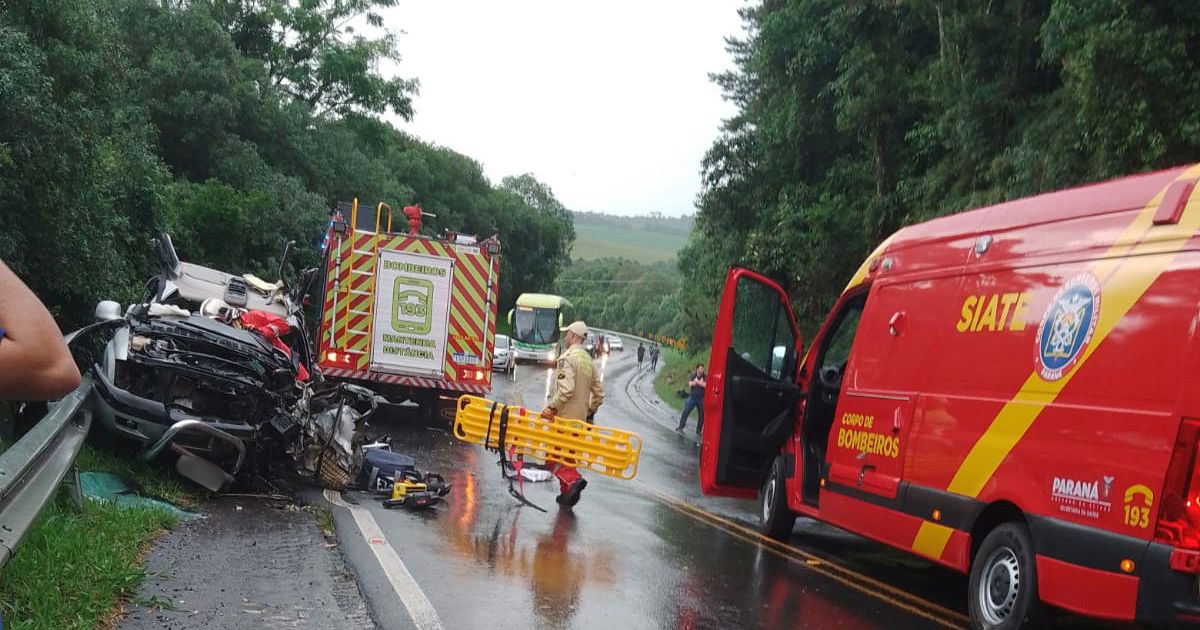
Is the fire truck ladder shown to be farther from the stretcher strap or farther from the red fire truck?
the stretcher strap

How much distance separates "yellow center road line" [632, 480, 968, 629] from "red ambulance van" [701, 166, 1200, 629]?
406 millimetres

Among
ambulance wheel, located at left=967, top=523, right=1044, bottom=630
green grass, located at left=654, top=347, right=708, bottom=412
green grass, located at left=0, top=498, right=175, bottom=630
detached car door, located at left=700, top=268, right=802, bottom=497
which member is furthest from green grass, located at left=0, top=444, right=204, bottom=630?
green grass, located at left=654, top=347, right=708, bottom=412

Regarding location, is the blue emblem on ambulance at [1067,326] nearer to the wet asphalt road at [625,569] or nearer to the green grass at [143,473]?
the wet asphalt road at [625,569]

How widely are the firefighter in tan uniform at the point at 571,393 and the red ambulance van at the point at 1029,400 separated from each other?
57.9 inches

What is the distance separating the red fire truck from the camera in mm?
15211

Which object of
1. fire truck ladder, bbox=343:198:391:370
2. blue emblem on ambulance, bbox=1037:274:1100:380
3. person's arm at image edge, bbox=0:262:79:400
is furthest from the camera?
fire truck ladder, bbox=343:198:391:370

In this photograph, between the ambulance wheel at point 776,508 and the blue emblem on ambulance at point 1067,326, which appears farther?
the ambulance wheel at point 776,508

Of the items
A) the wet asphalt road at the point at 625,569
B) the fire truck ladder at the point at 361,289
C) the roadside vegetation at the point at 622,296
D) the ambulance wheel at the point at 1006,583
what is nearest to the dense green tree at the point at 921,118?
the wet asphalt road at the point at 625,569

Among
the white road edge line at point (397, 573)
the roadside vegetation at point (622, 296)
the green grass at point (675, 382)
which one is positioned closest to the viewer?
the white road edge line at point (397, 573)

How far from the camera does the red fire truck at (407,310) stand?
1521 centimetres

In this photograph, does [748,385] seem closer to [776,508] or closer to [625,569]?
[776,508]

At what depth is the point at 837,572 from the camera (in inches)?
327

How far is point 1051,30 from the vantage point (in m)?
13.1

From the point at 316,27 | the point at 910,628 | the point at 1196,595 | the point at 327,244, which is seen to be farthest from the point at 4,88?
the point at 316,27
